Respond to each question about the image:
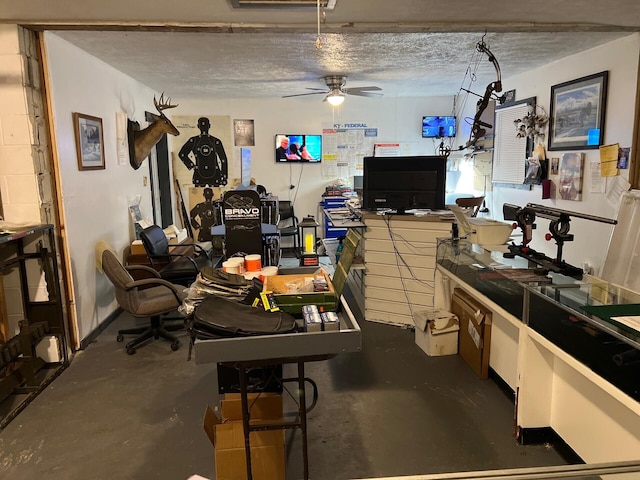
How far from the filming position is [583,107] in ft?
14.0

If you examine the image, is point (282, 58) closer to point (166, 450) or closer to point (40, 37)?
point (40, 37)

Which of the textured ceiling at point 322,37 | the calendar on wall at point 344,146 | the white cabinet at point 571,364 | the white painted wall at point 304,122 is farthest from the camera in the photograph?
the calendar on wall at point 344,146

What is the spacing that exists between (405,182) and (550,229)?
171 cm

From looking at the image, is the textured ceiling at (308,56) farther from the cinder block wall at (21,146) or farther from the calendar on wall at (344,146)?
the calendar on wall at (344,146)

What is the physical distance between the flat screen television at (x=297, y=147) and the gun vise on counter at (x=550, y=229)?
16.1 ft

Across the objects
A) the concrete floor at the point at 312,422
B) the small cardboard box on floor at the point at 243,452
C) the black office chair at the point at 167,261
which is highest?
the black office chair at the point at 167,261

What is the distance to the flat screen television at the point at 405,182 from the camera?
3979mm

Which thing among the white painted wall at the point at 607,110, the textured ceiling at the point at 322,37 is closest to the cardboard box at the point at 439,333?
the white painted wall at the point at 607,110

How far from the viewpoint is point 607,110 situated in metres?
3.97

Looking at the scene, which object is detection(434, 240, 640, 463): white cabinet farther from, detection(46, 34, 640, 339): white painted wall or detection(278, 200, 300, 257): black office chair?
detection(278, 200, 300, 257): black office chair

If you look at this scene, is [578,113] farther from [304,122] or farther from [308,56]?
[304,122]

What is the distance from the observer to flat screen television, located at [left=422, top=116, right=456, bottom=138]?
7516 mm


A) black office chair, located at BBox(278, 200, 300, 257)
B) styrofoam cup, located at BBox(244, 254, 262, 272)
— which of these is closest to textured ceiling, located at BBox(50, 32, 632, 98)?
styrofoam cup, located at BBox(244, 254, 262, 272)

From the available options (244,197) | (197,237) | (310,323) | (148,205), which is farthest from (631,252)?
(197,237)
